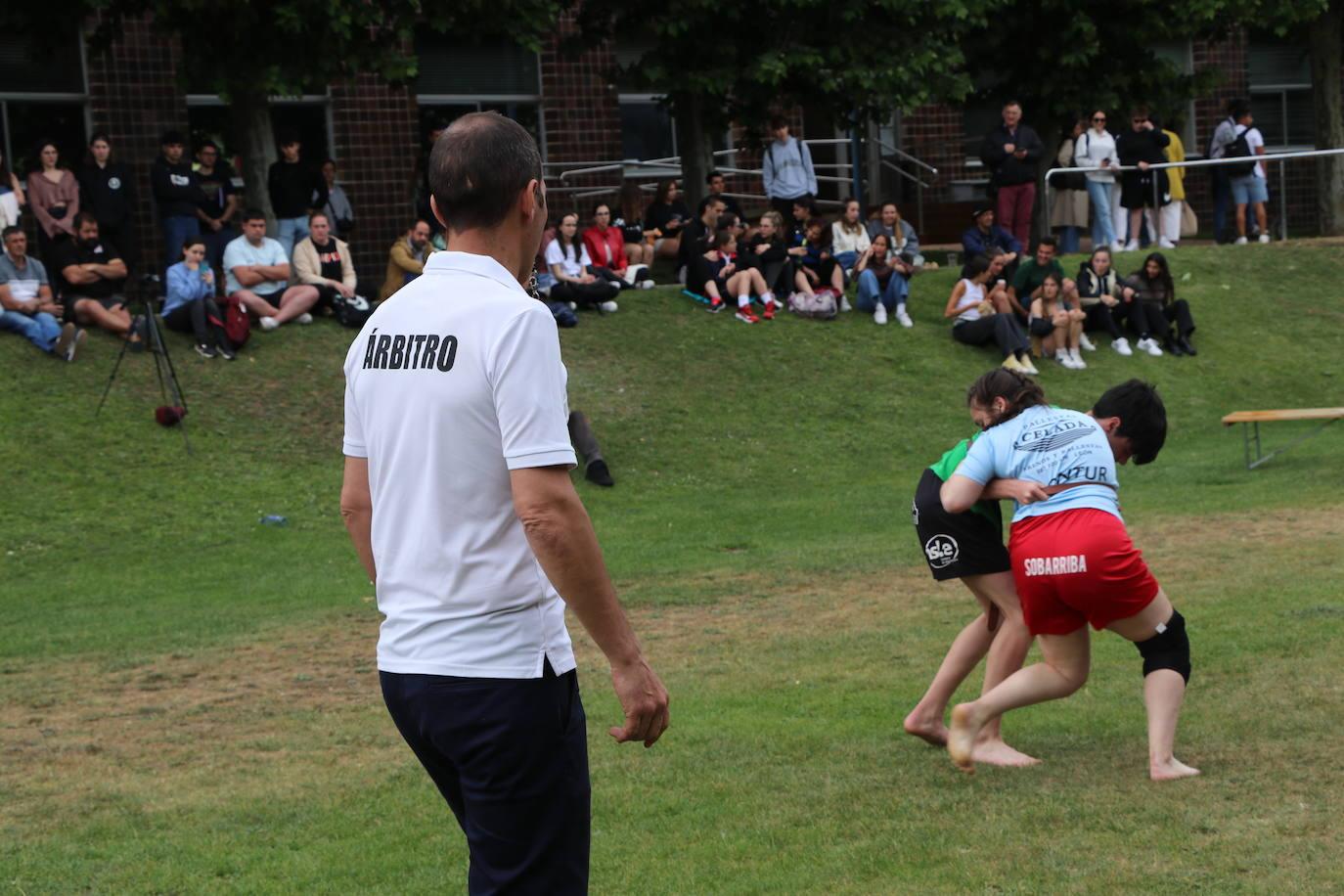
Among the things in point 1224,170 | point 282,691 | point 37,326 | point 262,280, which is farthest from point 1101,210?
point 282,691

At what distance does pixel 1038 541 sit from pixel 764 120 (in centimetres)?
1719

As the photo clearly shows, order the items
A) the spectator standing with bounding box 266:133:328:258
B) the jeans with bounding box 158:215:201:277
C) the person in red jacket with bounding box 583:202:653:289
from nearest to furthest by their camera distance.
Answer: the jeans with bounding box 158:215:201:277
the spectator standing with bounding box 266:133:328:258
the person in red jacket with bounding box 583:202:653:289

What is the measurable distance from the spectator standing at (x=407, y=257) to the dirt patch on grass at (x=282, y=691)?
820 centimetres

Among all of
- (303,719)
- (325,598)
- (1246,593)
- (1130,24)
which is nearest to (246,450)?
(325,598)

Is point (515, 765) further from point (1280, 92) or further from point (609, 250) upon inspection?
point (1280, 92)

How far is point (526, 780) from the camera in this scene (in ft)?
10.7

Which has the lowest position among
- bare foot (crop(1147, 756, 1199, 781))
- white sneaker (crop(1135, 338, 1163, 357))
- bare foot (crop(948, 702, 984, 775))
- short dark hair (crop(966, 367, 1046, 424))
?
bare foot (crop(1147, 756, 1199, 781))

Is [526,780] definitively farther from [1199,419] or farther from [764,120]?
[764,120]

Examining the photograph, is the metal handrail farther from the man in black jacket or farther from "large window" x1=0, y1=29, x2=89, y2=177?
"large window" x1=0, y1=29, x2=89, y2=177

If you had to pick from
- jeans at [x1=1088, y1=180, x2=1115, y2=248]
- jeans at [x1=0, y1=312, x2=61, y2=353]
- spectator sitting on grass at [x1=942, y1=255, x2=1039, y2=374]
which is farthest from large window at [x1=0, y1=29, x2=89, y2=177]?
jeans at [x1=1088, y1=180, x2=1115, y2=248]

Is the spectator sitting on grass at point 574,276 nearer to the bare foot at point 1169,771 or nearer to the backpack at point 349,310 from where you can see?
the backpack at point 349,310

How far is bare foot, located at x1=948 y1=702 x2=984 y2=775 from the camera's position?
6.20 m

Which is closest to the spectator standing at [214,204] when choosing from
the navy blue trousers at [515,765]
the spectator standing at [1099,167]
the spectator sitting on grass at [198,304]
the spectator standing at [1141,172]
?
the spectator sitting on grass at [198,304]

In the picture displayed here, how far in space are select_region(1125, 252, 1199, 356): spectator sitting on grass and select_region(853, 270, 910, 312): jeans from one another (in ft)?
9.78
